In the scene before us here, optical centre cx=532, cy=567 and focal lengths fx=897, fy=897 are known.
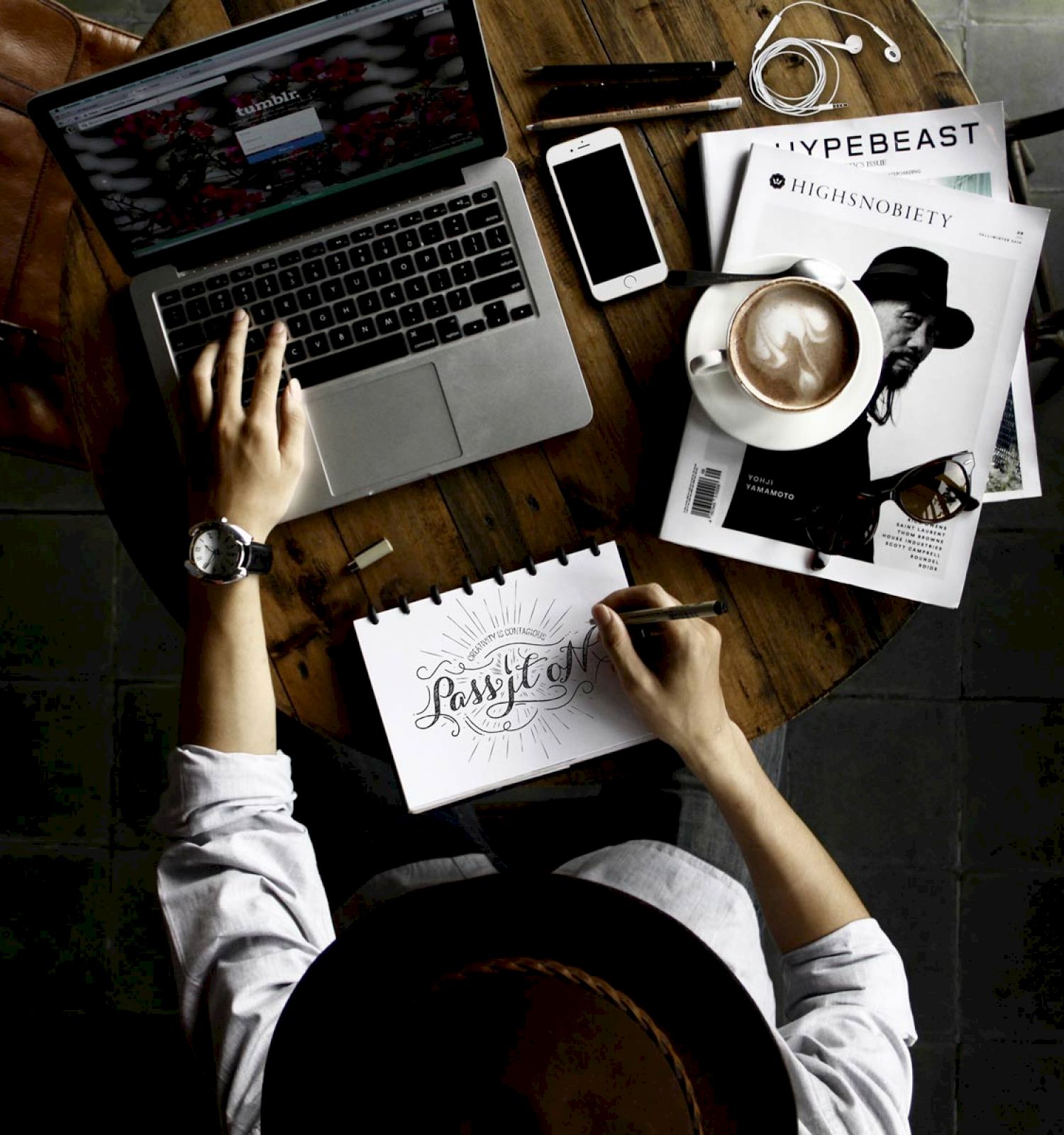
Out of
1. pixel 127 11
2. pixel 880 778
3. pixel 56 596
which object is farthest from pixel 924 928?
pixel 127 11

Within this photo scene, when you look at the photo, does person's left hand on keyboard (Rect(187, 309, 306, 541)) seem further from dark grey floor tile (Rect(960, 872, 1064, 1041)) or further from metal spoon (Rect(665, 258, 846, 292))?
dark grey floor tile (Rect(960, 872, 1064, 1041))

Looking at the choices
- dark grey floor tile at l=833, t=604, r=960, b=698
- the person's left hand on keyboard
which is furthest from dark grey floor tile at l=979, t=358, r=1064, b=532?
→ the person's left hand on keyboard

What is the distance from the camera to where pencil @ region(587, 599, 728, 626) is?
80 cm

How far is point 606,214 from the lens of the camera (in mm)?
968

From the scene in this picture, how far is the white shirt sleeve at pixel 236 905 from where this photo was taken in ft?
2.75

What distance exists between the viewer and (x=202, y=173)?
0.87m

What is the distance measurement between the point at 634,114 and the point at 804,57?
0.20 m

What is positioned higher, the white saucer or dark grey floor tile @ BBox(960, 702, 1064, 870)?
the white saucer

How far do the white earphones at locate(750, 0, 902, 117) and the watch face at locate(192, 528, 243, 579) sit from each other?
0.74 m

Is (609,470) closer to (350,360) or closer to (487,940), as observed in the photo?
(350,360)

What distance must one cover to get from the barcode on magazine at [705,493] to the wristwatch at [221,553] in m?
0.46

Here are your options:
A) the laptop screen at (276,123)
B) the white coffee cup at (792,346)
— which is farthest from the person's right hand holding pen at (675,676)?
the laptop screen at (276,123)

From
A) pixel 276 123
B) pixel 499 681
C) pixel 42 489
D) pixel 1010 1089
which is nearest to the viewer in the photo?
pixel 276 123

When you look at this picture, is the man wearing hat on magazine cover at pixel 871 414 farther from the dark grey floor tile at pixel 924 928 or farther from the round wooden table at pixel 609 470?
the dark grey floor tile at pixel 924 928
